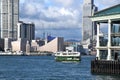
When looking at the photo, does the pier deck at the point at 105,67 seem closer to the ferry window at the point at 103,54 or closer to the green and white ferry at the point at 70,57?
the ferry window at the point at 103,54

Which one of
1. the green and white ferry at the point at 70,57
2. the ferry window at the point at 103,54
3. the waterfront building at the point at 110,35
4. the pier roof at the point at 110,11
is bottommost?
the green and white ferry at the point at 70,57

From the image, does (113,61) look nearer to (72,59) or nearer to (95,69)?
(95,69)

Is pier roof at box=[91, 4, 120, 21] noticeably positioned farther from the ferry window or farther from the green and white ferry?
the green and white ferry

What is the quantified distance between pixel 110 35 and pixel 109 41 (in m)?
1.48

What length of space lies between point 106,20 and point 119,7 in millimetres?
4943

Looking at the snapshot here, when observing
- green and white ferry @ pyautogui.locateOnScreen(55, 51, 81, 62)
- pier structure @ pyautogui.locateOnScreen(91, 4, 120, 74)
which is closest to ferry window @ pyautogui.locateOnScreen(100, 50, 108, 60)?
pier structure @ pyautogui.locateOnScreen(91, 4, 120, 74)

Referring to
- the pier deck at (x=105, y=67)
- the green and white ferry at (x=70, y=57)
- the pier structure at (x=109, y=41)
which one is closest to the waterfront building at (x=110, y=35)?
the pier structure at (x=109, y=41)

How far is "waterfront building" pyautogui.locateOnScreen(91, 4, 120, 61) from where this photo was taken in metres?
94.6

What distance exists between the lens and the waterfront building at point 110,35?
310ft

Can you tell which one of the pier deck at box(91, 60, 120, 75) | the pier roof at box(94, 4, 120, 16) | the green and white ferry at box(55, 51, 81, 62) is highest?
the pier roof at box(94, 4, 120, 16)

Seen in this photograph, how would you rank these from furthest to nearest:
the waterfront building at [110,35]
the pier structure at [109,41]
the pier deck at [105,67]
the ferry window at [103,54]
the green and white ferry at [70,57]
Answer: the green and white ferry at [70,57]
the ferry window at [103,54]
the waterfront building at [110,35]
the pier structure at [109,41]
the pier deck at [105,67]

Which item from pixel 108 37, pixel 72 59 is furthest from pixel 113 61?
pixel 72 59

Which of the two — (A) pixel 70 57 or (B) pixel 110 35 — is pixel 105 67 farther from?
(A) pixel 70 57

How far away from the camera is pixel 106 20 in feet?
320
